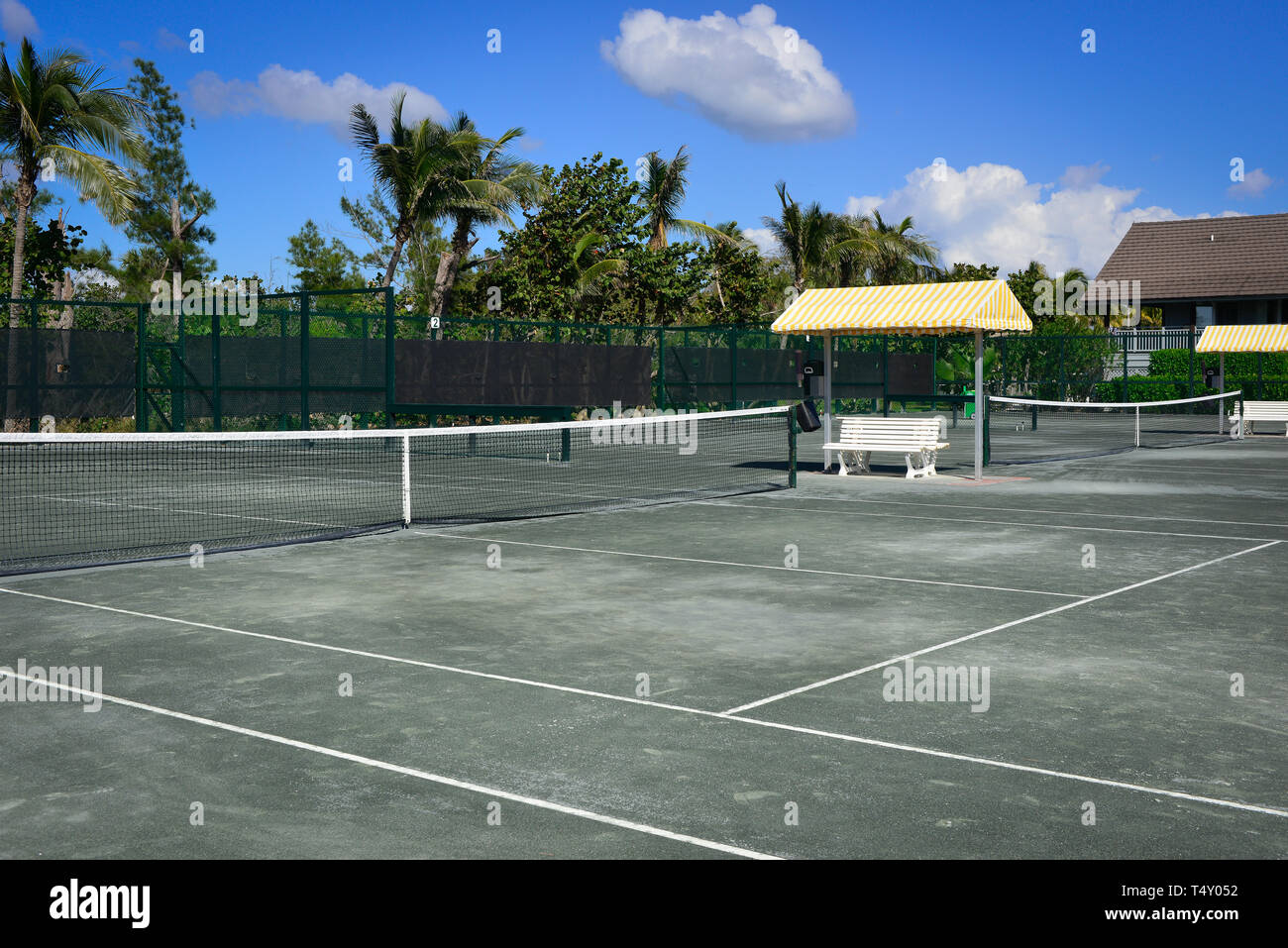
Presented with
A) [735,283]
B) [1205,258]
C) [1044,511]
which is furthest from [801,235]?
[1044,511]

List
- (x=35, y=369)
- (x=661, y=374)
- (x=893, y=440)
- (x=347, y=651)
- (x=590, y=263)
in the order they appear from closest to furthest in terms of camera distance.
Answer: (x=347, y=651) → (x=893, y=440) → (x=35, y=369) → (x=661, y=374) → (x=590, y=263)

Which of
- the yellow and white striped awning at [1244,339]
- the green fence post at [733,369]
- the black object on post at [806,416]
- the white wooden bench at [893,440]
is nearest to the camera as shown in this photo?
the black object on post at [806,416]

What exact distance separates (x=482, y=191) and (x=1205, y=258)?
3732 cm

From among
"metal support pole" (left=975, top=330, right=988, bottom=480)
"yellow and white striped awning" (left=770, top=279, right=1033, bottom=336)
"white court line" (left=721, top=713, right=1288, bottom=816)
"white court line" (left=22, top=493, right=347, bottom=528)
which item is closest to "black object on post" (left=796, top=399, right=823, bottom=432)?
"yellow and white striped awning" (left=770, top=279, right=1033, bottom=336)

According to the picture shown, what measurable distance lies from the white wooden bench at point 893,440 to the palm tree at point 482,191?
62.8 feet

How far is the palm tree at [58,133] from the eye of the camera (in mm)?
29062

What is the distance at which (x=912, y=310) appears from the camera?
68.6 ft

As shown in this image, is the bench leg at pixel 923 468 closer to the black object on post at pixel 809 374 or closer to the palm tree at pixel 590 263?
the black object on post at pixel 809 374

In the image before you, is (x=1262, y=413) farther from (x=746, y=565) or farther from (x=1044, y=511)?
(x=746, y=565)

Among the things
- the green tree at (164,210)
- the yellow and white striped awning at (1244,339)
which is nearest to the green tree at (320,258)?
the green tree at (164,210)

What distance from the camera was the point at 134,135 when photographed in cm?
3092

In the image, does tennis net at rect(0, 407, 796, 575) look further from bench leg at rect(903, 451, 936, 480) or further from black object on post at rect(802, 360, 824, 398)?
bench leg at rect(903, 451, 936, 480)
